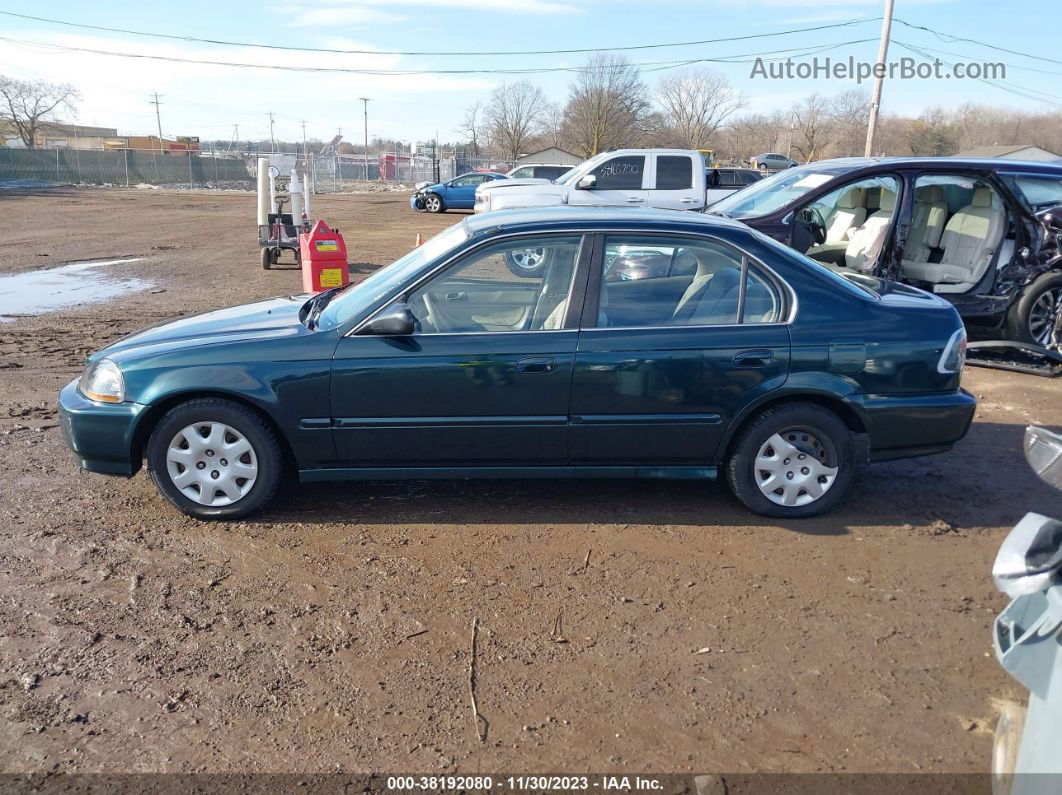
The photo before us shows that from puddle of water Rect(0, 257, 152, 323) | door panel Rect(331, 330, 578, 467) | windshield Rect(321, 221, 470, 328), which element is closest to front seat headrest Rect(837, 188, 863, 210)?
windshield Rect(321, 221, 470, 328)

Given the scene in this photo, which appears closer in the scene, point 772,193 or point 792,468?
point 792,468

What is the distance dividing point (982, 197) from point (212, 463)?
7865 millimetres

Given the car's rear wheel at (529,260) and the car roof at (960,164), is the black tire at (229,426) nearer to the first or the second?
the car's rear wheel at (529,260)

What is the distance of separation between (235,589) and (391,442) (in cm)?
109

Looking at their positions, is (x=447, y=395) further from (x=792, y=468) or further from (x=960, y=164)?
(x=960, y=164)

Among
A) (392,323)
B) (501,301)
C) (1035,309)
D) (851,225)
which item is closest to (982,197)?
(1035,309)

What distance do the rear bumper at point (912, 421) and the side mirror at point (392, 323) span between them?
7.97 feet

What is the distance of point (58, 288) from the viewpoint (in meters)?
12.5

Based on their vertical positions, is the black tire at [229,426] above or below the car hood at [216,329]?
below

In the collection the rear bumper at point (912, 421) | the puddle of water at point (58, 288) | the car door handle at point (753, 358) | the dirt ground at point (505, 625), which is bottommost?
the dirt ground at point (505, 625)

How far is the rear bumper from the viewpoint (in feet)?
15.0

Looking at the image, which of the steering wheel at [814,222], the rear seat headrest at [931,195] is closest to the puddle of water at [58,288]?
the steering wheel at [814,222]

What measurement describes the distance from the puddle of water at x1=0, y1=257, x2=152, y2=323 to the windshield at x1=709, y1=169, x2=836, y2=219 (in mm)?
8504

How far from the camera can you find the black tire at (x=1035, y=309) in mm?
8062
